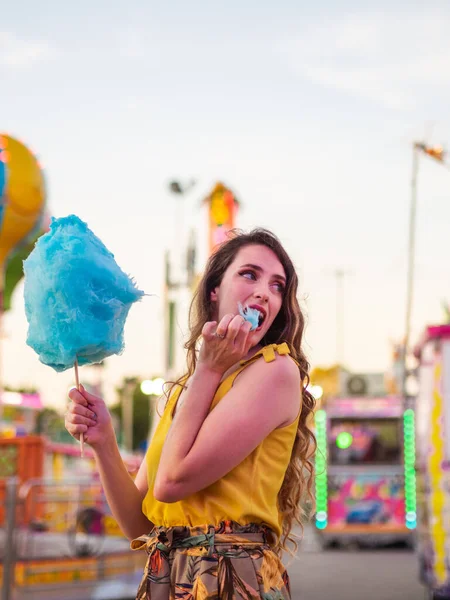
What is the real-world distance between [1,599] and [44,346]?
20.0 feet

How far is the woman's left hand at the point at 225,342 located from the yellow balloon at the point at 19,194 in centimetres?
1172

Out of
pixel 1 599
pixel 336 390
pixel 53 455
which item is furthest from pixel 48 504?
pixel 336 390

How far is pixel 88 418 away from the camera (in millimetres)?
2658

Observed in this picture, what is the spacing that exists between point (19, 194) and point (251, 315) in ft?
38.7

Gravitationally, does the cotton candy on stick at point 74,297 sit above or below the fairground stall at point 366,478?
above

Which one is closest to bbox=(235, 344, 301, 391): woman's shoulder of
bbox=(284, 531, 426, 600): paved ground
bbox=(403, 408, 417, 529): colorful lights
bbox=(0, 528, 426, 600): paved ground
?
bbox=(0, 528, 426, 600): paved ground

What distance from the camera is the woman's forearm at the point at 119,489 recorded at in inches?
105

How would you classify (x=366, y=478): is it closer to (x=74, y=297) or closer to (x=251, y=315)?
(x=74, y=297)

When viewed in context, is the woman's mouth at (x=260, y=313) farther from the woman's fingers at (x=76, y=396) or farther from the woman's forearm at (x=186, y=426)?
the woman's fingers at (x=76, y=396)

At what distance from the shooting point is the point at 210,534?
7.64ft

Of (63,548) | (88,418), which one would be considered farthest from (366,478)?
(88,418)

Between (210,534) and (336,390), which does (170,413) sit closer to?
(210,534)

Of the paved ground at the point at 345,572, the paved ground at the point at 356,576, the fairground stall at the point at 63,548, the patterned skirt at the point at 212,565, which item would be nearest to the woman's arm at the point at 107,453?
the patterned skirt at the point at 212,565

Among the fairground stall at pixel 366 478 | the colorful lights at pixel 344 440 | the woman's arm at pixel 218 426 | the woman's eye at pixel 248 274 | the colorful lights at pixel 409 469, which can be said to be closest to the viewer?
the woman's arm at pixel 218 426
